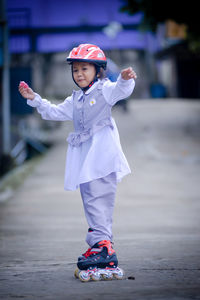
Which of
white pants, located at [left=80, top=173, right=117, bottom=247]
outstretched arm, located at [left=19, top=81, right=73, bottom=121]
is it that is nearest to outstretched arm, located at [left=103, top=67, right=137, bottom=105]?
outstretched arm, located at [left=19, top=81, right=73, bottom=121]

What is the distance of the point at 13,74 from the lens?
38.7 feet

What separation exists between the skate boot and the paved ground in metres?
0.07

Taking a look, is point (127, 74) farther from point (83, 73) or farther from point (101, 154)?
point (101, 154)

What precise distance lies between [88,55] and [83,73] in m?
0.15

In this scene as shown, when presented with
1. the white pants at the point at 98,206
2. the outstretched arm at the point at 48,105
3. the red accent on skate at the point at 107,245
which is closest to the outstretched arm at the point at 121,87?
the outstretched arm at the point at 48,105

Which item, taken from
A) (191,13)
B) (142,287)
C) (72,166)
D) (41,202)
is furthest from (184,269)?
(191,13)

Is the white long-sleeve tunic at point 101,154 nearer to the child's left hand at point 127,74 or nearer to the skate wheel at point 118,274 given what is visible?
the child's left hand at point 127,74

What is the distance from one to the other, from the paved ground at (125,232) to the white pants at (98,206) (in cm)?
34

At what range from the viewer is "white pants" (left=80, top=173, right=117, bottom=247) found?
142 inches

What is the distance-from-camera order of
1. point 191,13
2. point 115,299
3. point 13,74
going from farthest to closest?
point 191,13
point 13,74
point 115,299

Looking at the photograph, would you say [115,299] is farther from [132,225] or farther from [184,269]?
[132,225]

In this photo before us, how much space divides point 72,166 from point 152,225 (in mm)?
2212

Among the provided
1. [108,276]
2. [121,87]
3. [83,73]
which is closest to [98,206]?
[108,276]

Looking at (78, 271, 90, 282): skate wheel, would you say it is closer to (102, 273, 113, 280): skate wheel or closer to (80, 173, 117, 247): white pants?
(102, 273, 113, 280): skate wheel
